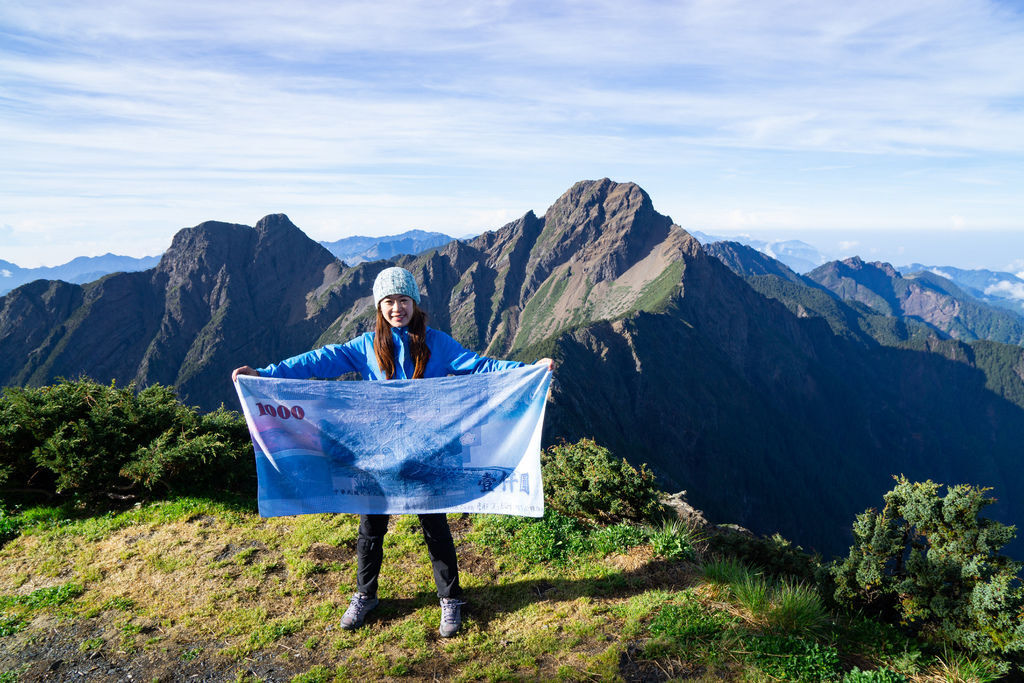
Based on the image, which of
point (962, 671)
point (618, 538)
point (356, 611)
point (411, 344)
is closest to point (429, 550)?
point (356, 611)

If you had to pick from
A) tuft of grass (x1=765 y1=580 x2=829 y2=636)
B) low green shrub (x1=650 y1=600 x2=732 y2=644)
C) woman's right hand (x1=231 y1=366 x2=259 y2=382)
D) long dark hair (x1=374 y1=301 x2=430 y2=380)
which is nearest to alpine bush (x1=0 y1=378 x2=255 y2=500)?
woman's right hand (x1=231 y1=366 x2=259 y2=382)

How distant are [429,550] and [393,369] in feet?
7.25

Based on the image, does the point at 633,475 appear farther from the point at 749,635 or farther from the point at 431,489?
the point at 431,489

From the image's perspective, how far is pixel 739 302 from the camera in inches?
7810

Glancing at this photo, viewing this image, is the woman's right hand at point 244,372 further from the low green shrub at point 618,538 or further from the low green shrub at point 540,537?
the low green shrub at point 618,538

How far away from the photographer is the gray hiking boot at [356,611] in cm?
601

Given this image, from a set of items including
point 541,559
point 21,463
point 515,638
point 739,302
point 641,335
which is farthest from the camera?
point 739,302

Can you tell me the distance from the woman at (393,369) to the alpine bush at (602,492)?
3255mm

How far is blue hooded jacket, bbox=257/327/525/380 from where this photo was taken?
6062 millimetres

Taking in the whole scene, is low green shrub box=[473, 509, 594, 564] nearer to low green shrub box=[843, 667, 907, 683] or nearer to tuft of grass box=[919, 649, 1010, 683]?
low green shrub box=[843, 667, 907, 683]

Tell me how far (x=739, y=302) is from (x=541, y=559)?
691ft

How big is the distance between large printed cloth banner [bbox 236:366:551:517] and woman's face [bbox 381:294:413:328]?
906 millimetres

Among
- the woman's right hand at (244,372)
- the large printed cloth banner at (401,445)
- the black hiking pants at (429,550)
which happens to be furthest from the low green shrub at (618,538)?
the woman's right hand at (244,372)

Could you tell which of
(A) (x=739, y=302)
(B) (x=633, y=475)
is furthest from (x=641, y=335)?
(B) (x=633, y=475)
